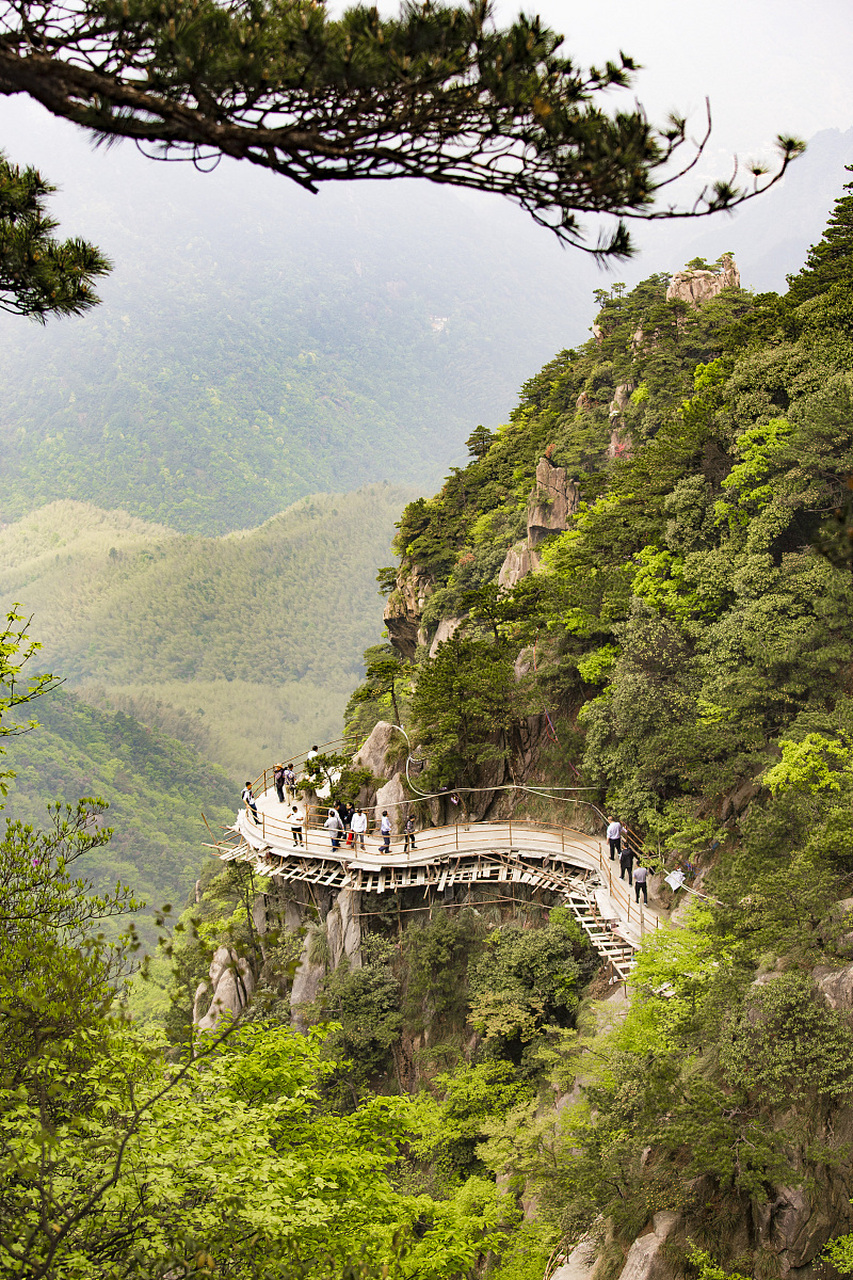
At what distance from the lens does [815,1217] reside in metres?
9.11

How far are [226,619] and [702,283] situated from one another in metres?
137

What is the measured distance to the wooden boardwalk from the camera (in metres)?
18.8

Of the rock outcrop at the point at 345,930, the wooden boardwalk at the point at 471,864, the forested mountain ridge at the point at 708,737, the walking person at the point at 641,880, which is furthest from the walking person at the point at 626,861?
the rock outcrop at the point at 345,930

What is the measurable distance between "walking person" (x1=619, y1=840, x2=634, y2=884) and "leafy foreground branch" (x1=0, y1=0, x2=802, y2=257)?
50.8ft

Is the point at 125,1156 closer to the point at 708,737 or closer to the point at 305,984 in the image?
the point at 708,737

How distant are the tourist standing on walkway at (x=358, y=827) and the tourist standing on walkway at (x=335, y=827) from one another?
39cm

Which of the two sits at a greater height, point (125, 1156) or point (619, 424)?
point (619, 424)

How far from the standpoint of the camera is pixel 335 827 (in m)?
24.8

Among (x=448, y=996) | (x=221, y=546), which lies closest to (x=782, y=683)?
(x=448, y=996)

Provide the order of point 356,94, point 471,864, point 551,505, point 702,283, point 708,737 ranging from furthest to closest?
point 702,283
point 551,505
point 471,864
point 708,737
point 356,94

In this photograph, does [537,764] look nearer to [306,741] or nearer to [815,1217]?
[815,1217]

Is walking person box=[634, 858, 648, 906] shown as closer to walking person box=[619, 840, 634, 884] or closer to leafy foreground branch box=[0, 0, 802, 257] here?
walking person box=[619, 840, 634, 884]

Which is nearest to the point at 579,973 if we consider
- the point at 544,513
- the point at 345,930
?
the point at 345,930

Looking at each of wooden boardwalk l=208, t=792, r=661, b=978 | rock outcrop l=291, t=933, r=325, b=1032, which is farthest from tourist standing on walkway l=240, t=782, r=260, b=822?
rock outcrop l=291, t=933, r=325, b=1032
